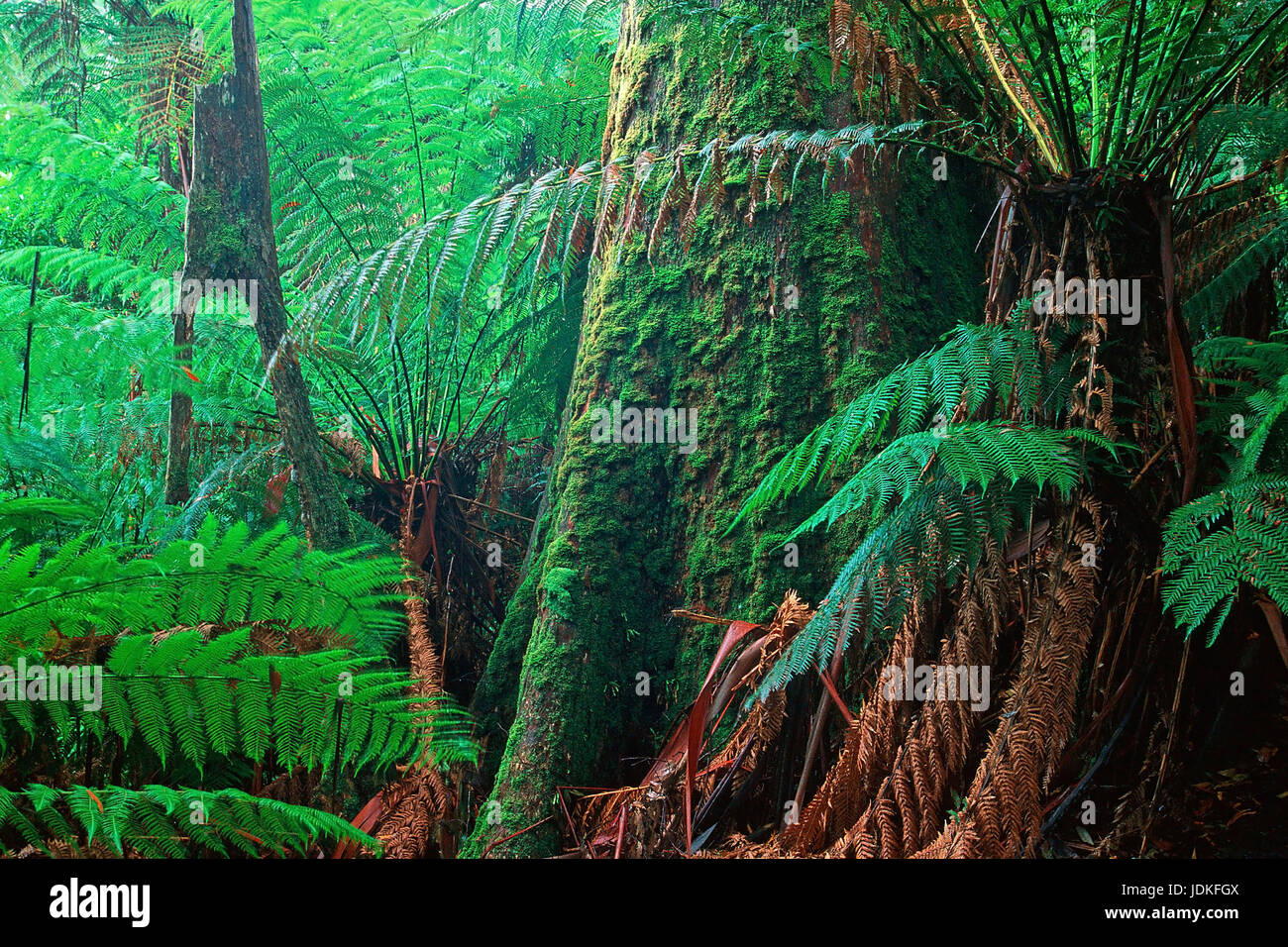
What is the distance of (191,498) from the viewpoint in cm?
241

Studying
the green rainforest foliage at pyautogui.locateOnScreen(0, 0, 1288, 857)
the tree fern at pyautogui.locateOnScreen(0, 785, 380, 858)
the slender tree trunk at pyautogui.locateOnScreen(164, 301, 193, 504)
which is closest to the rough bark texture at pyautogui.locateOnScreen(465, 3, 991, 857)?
the green rainforest foliage at pyautogui.locateOnScreen(0, 0, 1288, 857)

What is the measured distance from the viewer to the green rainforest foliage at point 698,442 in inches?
49.3

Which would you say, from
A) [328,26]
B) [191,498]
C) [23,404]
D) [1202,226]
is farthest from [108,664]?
[328,26]

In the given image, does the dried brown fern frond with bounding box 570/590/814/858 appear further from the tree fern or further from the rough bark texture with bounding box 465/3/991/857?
the tree fern

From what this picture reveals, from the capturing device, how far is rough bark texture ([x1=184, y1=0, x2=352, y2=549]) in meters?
2.05

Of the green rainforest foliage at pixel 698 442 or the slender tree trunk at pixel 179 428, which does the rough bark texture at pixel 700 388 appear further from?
the slender tree trunk at pixel 179 428

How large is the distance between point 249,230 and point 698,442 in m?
1.26

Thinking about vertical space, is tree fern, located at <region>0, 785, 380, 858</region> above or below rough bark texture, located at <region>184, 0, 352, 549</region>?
below

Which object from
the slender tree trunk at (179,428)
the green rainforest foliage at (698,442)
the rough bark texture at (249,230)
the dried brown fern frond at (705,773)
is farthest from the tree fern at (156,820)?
the slender tree trunk at (179,428)

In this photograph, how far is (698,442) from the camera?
192 centimetres

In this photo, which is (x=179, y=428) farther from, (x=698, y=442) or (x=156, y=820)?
(x=698, y=442)
